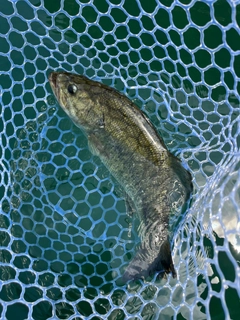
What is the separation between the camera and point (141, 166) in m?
3.13

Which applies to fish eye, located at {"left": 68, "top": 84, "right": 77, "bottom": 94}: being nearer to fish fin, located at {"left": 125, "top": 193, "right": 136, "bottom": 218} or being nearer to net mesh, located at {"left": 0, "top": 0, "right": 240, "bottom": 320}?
net mesh, located at {"left": 0, "top": 0, "right": 240, "bottom": 320}

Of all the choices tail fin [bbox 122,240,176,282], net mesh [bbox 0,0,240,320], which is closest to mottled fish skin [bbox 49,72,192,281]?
tail fin [bbox 122,240,176,282]

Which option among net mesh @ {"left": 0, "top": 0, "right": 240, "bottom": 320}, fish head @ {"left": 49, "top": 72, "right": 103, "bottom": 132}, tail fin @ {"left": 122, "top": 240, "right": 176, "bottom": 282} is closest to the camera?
tail fin @ {"left": 122, "top": 240, "right": 176, "bottom": 282}

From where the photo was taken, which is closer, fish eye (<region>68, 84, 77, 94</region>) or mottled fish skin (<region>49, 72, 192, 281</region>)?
mottled fish skin (<region>49, 72, 192, 281</region>)

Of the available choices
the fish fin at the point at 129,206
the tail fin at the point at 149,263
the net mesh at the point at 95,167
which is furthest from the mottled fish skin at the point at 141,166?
the net mesh at the point at 95,167

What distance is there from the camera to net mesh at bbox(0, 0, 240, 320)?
3.50 metres

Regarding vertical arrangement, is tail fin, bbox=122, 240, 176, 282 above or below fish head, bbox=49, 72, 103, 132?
below

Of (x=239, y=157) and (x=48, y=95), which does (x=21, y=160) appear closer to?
(x=48, y=95)

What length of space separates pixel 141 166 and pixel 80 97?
2.51 ft

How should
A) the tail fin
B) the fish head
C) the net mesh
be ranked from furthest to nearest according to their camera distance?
the net mesh → the fish head → the tail fin

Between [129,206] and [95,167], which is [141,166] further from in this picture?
[95,167]

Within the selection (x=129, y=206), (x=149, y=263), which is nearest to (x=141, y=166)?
(x=129, y=206)

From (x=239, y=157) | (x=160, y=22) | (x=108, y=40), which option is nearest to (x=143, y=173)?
(x=239, y=157)

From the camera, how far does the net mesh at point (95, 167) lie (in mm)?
3496
